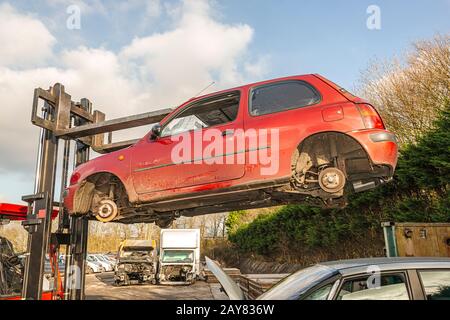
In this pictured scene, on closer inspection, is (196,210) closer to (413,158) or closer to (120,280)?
(413,158)

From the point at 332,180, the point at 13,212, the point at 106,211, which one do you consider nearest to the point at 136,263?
the point at 13,212

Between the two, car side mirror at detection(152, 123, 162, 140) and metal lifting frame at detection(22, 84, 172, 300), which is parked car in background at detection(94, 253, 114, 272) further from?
car side mirror at detection(152, 123, 162, 140)

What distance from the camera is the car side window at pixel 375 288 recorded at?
7.18 feet

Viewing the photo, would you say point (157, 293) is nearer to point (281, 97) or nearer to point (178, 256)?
point (178, 256)

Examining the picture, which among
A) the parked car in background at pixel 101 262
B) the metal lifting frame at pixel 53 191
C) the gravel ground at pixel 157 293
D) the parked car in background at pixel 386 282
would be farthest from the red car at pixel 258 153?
the parked car in background at pixel 101 262

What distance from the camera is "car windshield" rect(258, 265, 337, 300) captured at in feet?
7.75

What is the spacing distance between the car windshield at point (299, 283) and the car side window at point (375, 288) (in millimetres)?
134

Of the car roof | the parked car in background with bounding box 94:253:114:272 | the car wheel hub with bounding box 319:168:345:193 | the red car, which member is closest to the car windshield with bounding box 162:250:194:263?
the parked car in background with bounding box 94:253:114:272

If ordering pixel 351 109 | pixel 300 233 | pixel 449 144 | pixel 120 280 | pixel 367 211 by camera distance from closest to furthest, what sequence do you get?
pixel 351 109, pixel 449 144, pixel 367 211, pixel 300 233, pixel 120 280

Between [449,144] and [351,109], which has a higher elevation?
[449,144]

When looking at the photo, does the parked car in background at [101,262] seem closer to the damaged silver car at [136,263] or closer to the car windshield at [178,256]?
the damaged silver car at [136,263]
